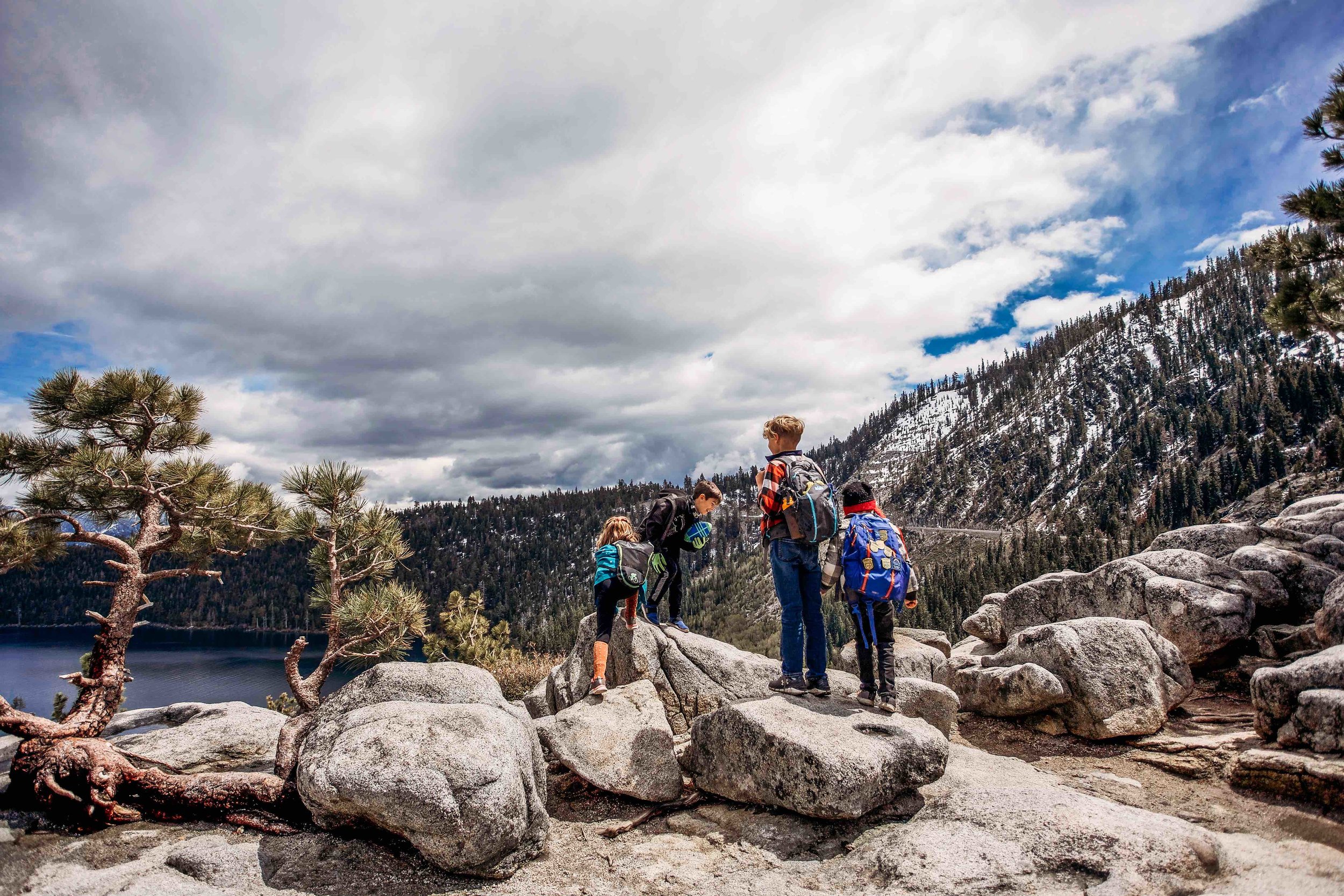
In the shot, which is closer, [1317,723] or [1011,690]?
[1317,723]

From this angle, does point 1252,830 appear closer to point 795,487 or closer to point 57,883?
point 795,487

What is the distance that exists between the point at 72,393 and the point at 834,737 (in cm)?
1187

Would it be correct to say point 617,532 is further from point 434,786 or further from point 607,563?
point 434,786

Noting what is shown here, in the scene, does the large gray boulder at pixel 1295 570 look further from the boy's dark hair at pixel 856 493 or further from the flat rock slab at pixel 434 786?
the flat rock slab at pixel 434 786

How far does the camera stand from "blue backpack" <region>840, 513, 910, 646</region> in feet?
27.1

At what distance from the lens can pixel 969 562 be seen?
→ 159 m

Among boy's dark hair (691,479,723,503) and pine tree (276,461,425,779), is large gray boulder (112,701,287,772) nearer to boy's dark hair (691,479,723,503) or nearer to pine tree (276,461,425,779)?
pine tree (276,461,425,779)

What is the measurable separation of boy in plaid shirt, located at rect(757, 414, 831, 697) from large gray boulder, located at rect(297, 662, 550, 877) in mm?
3456

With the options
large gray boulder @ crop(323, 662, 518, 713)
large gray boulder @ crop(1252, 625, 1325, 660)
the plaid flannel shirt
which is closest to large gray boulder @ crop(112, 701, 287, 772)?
large gray boulder @ crop(323, 662, 518, 713)

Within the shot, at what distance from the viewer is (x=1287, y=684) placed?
25.8ft

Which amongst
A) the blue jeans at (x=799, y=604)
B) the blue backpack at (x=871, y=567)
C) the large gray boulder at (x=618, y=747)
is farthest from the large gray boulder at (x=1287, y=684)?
the large gray boulder at (x=618, y=747)

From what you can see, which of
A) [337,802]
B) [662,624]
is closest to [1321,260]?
[662,624]

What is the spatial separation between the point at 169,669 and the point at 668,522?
16393 cm

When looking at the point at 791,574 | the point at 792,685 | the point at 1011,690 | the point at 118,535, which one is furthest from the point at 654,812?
the point at 118,535
